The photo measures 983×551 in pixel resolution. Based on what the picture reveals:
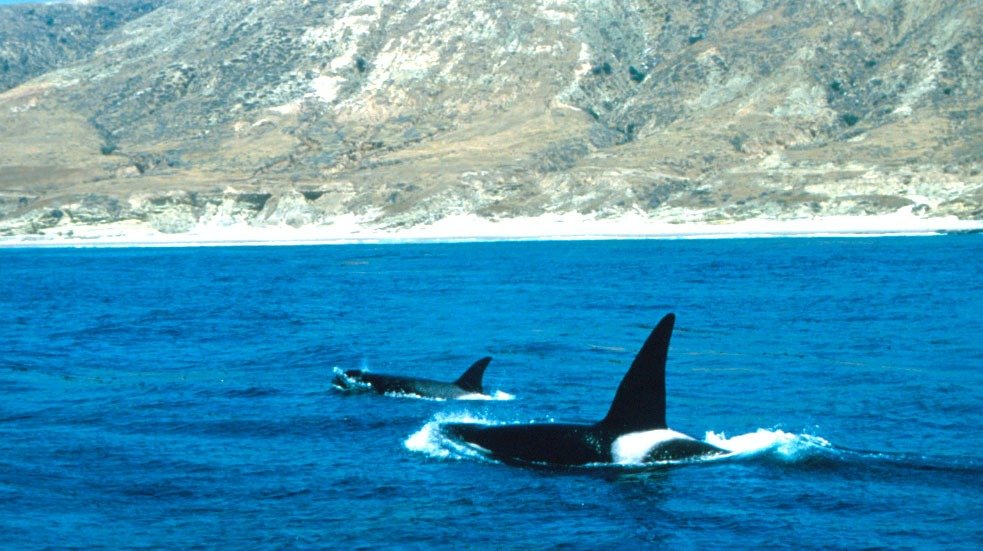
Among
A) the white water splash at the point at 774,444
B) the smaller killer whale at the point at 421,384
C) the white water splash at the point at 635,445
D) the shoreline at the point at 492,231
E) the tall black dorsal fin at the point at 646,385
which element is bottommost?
the shoreline at the point at 492,231

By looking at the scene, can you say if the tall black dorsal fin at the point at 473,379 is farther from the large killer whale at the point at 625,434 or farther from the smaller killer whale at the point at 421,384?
the large killer whale at the point at 625,434

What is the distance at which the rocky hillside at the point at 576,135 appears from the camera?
139250mm

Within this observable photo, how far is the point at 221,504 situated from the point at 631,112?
163933 mm

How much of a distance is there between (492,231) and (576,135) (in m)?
31.2

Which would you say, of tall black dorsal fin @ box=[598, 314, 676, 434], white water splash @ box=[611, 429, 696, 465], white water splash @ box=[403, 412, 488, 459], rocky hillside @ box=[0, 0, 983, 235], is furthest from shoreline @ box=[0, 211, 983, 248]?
tall black dorsal fin @ box=[598, 314, 676, 434]

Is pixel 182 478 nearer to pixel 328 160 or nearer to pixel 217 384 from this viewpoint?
pixel 217 384

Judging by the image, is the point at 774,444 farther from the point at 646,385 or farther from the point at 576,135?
the point at 576,135

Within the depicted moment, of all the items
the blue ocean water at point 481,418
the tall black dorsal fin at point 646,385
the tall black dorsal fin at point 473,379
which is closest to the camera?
the blue ocean water at point 481,418

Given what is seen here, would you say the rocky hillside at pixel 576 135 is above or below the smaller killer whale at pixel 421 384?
above

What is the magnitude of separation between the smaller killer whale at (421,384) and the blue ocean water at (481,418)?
0.66 metres

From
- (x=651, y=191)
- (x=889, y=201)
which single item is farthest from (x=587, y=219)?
(x=889, y=201)

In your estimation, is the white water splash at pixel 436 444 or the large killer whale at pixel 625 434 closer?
the large killer whale at pixel 625 434

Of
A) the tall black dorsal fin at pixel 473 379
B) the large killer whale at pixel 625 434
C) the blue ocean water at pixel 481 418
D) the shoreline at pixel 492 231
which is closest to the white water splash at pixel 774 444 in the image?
the blue ocean water at pixel 481 418

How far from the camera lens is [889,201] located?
4990 inches
